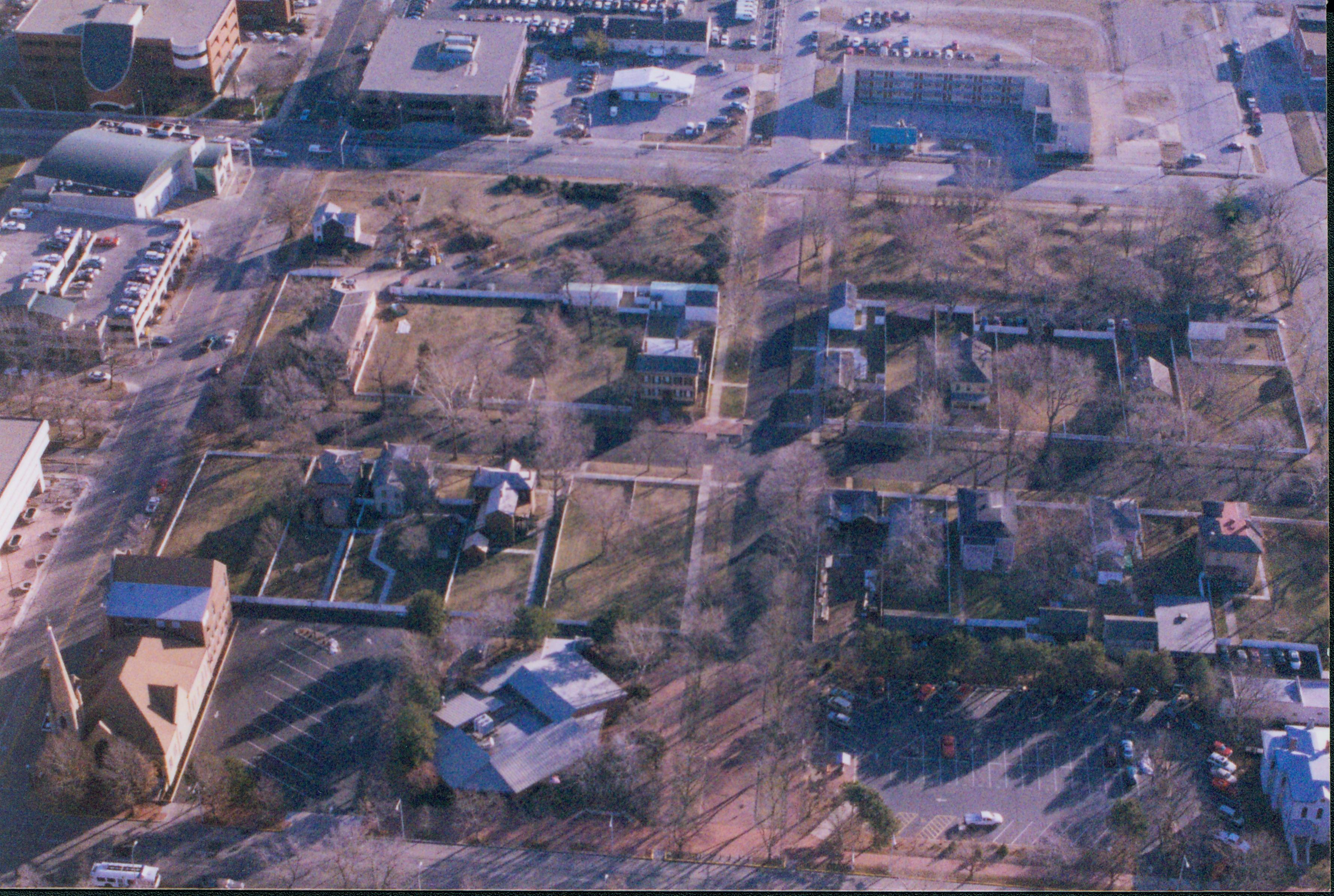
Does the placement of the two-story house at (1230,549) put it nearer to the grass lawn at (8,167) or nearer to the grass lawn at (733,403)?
the grass lawn at (733,403)

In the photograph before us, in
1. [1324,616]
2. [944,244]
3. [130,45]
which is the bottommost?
[1324,616]

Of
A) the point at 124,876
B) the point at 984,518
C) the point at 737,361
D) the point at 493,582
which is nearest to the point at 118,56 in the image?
the point at 737,361

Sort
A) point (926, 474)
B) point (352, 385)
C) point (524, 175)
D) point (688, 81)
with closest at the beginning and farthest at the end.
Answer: point (926, 474) → point (352, 385) → point (524, 175) → point (688, 81)

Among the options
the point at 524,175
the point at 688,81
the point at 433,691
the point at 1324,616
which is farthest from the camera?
the point at 688,81

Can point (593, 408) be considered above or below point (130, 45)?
below

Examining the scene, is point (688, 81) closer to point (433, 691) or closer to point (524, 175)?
point (524, 175)

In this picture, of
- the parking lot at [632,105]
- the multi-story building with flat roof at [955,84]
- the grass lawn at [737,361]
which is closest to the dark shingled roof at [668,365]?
the grass lawn at [737,361]

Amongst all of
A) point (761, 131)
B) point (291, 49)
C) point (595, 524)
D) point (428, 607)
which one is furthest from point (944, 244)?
point (291, 49)
